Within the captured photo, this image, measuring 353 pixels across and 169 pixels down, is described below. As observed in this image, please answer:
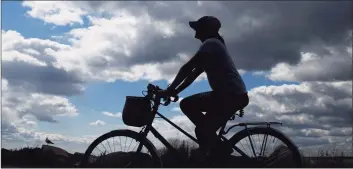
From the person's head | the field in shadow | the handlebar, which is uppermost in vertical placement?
the person's head

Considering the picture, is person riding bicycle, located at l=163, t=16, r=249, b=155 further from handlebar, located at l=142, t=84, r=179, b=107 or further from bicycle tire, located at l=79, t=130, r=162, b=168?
bicycle tire, located at l=79, t=130, r=162, b=168

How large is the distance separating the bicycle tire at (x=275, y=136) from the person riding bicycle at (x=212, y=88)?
0.68 feet

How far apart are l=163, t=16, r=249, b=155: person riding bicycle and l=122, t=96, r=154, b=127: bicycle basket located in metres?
0.51

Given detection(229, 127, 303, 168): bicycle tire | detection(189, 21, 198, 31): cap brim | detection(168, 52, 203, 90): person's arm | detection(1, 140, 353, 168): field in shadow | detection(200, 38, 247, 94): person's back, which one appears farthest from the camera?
detection(1, 140, 353, 168): field in shadow

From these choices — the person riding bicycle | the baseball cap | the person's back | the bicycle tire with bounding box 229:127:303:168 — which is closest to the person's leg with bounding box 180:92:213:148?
the person riding bicycle

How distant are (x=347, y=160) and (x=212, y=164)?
702 centimetres

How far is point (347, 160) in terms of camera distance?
11508 mm

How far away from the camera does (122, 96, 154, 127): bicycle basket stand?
6.54 meters

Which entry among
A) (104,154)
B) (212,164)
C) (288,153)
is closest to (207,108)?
(212,164)

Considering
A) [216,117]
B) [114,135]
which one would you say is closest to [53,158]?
[114,135]

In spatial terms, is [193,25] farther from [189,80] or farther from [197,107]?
[197,107]

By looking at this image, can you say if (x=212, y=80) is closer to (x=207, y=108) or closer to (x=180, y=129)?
(x=207, y=108)

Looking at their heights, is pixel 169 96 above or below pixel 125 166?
above

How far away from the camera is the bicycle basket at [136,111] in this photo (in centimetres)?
654
